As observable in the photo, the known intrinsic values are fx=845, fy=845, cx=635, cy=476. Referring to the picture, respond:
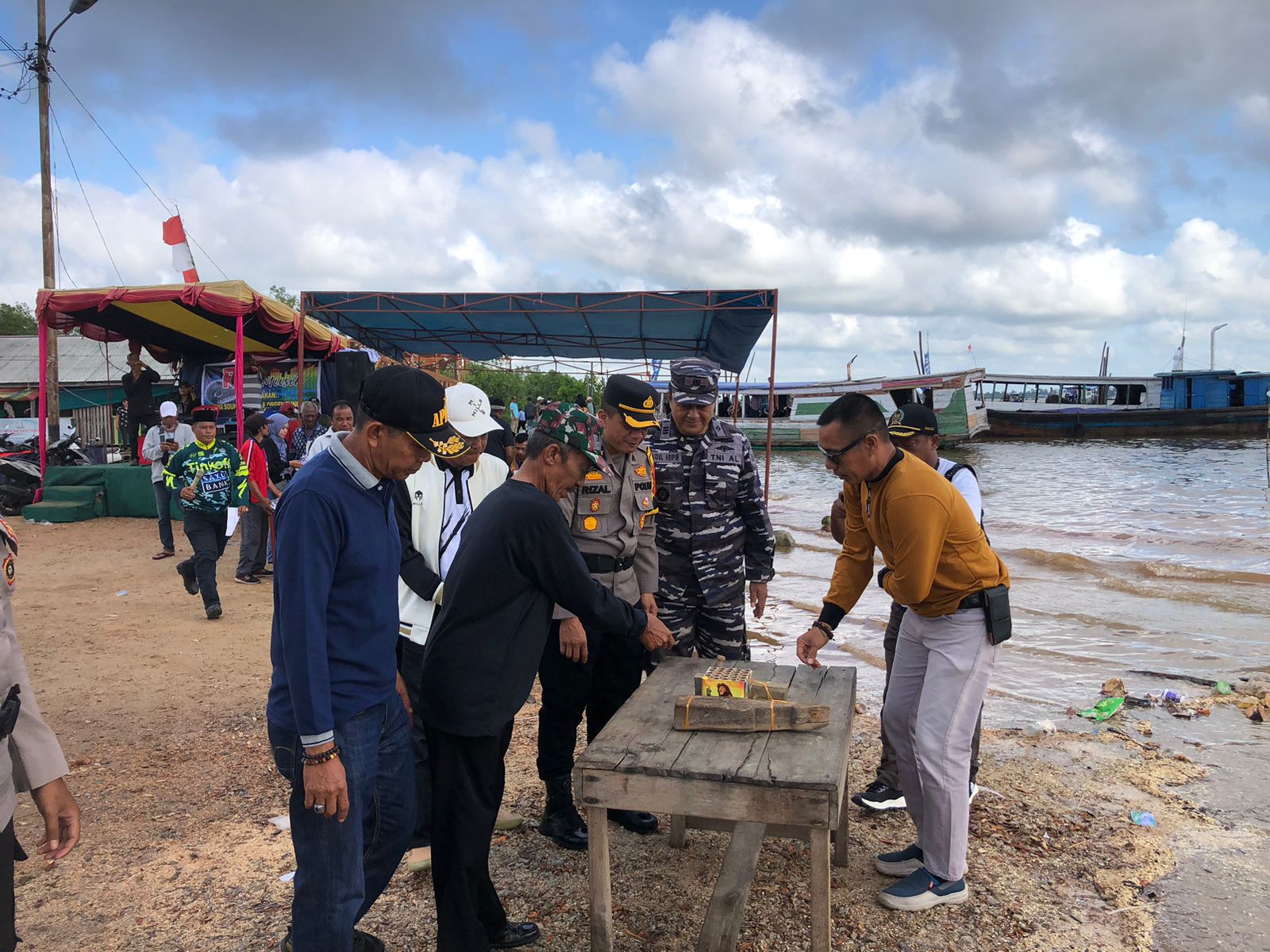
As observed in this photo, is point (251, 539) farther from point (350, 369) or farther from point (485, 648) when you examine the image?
point (485, 648)

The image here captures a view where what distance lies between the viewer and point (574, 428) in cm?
276

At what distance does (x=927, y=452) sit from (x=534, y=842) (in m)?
2.51

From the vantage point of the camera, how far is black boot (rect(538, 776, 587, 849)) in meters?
3.67

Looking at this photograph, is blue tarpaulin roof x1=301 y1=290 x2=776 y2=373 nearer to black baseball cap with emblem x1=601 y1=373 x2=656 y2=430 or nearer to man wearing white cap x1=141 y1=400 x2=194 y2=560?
man wearing white cap x1=141 y1=400 x2=194 y2=560

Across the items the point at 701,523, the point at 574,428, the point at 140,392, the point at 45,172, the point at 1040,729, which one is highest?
the point at 45,172

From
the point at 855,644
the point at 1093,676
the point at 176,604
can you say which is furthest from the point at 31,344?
the point at 1093,676

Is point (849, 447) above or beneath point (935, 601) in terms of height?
above

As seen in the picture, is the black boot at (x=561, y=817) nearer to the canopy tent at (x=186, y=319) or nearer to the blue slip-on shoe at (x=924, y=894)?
the blue slip-on shoe at (x=924, y=894)

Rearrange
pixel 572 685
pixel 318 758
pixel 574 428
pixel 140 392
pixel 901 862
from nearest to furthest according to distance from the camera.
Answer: pixel 318 758
pixel 574 428
pixel 901 862
pixel 572 685
pixel 140 392

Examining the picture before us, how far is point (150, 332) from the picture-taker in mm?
13789

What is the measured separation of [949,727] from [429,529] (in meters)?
2.20

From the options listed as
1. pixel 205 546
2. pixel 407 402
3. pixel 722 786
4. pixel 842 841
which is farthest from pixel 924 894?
pixel 205 546

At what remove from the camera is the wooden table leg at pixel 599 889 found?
2.65 metres

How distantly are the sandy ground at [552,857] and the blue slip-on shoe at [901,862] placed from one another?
55 mm
